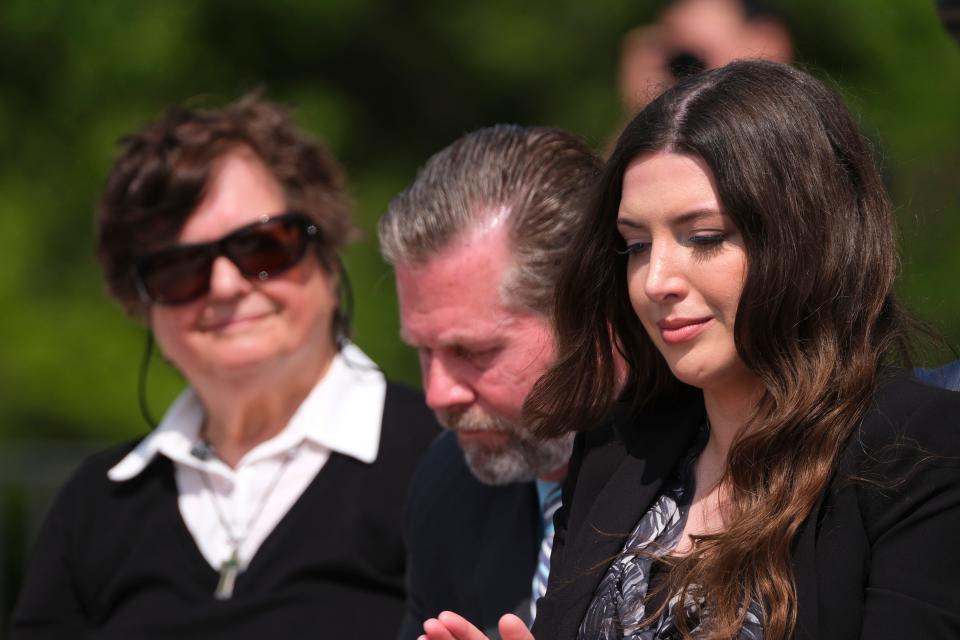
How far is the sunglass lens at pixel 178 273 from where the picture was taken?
10.8 feet

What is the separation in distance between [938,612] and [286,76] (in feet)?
A: 19.6

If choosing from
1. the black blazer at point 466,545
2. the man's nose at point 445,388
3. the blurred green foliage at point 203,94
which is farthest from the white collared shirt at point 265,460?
the blurred green foliage at point 203,94

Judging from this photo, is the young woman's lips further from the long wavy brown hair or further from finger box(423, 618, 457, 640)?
finger box(423, 618, 457, 640)

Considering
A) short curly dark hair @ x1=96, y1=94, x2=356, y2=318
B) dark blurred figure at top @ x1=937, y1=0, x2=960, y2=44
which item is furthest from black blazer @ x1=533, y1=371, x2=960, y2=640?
short curly dark hair @ x1=96, y1=94, x2=356, y2=318

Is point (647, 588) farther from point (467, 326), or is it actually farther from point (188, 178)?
point (188, 178)

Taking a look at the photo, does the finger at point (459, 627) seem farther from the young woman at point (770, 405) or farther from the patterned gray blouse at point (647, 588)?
the patterned gray blouse at point (647, 588)

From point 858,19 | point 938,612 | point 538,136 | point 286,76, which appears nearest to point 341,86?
point 286,76

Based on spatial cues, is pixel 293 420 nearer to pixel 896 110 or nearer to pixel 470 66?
pixel 896 110

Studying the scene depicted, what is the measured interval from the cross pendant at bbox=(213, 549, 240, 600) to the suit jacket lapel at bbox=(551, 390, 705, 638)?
1288 mm

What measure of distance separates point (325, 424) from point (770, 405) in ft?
5.40

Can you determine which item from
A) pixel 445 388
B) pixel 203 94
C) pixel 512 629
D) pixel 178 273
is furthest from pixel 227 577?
pixel 203 94

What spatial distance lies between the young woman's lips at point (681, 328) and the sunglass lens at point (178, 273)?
1687mm

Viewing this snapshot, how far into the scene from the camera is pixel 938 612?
162 cm

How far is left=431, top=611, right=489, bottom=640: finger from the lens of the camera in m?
1.88
